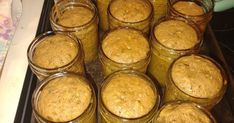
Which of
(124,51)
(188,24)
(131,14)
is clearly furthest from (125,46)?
(188,24)

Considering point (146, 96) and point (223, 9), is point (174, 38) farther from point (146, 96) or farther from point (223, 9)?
point (223, 9)

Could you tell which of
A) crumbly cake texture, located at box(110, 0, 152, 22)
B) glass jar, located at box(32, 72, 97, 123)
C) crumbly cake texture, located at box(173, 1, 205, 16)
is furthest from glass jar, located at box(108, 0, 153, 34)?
glass jar, located at box(32, 72, 97, 123)

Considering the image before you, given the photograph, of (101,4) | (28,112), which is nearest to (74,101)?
(28,112)

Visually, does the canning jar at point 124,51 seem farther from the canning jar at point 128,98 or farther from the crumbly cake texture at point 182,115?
the crumbly cake texture at point 182,115

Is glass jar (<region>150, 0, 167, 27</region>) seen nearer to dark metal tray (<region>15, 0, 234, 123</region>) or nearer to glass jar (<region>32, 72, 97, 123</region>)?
dark metal tray (<region>15, 0, 234, 123</region>)

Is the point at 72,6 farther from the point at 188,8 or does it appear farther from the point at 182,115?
the point at 182,115

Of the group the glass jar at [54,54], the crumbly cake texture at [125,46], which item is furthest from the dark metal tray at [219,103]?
the crumbly cake texture at [125,46]
